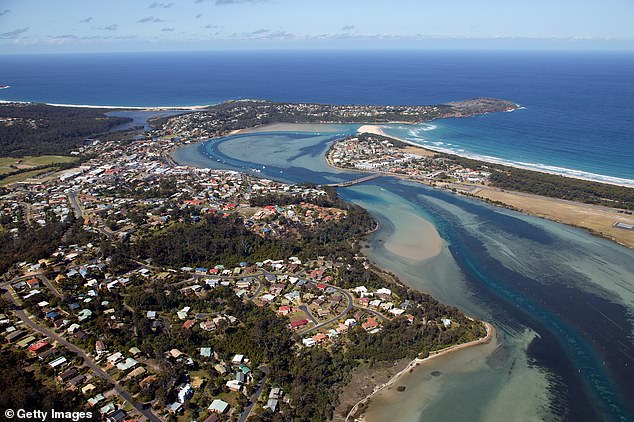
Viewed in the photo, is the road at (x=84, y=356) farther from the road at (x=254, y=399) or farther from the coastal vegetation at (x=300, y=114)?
the coastal vegetation at (x=300, y=114)

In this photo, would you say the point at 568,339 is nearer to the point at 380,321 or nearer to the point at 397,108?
the point at 380,321

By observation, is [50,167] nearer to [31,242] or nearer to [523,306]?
[31,242]

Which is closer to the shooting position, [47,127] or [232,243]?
[232,243]

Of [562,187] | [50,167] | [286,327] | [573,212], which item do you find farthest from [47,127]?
[573,212]

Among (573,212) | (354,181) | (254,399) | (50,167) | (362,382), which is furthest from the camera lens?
(50,167)

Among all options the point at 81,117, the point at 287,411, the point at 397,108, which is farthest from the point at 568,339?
the point at 81,117

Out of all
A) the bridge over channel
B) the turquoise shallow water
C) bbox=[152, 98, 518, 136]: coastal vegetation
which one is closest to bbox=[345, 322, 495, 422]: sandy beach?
the turquoise shallow water

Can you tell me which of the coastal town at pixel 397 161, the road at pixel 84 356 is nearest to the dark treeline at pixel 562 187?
the coastal town at pixel 397 161
